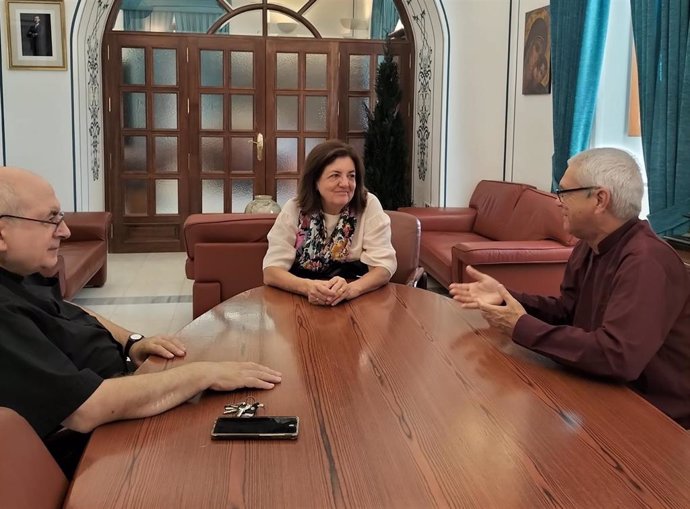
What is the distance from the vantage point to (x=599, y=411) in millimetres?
1421

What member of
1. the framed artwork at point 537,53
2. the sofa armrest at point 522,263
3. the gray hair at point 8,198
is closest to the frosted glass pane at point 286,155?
the framed artwork at point 537,53

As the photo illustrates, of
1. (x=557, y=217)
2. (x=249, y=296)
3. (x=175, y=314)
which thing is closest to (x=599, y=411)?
(x=249, y=296)

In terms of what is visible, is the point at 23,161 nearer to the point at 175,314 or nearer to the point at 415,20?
the point at 175,314

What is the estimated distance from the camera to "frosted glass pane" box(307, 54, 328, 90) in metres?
7.22

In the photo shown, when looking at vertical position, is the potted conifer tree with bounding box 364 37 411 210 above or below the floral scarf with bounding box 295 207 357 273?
above

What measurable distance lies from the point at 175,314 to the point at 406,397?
356 cm

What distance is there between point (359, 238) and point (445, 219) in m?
3.23

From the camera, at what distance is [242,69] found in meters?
→ 7.14

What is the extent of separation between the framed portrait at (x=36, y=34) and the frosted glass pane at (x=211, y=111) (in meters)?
1.35

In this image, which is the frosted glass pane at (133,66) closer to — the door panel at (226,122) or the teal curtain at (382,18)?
the door panel at (226,122)

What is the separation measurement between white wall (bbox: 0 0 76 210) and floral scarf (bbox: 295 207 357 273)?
424 cm

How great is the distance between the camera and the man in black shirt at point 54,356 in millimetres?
1308

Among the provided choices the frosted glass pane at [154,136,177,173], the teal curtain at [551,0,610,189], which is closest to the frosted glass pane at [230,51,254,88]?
the frosted glass pane at [154,136,177,173]

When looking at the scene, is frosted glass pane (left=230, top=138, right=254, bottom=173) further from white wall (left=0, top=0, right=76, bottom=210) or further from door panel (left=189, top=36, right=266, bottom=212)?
white wall (left=0, top=0, right=76, bottom=210)
